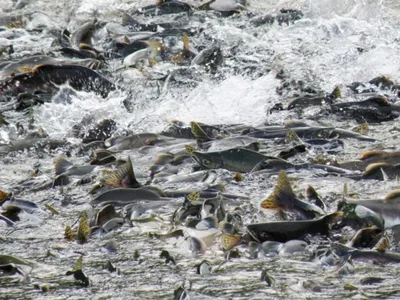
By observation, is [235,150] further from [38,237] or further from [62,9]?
[62,9]

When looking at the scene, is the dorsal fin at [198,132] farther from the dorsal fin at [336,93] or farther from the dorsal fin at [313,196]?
the dorsal fin at [313,196]

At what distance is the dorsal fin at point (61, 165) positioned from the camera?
598 centimetres

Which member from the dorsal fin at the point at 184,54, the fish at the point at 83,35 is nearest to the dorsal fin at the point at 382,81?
the dorsal fin at the point at 184,54

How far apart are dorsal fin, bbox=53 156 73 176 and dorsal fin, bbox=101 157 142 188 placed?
58cm

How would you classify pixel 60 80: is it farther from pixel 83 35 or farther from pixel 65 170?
pixel 65 170

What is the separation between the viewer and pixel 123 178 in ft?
18.0

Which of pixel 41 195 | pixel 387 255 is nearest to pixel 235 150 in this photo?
pixel 41 195

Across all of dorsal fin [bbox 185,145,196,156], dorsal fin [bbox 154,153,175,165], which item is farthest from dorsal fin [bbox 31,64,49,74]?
dorsal fin [bbox 185,145,196,156]

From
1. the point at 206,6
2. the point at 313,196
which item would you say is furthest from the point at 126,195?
the point at 206,6

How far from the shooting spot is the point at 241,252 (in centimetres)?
448

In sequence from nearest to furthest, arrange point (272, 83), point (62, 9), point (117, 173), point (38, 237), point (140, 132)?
point (38, 237) → point (117, 173) → point (140, 132) → point (272, 83) → point (62, 9)

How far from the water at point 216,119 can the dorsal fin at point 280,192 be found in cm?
29

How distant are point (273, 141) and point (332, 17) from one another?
3.59 meters

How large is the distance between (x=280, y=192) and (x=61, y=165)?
71.3 inches
